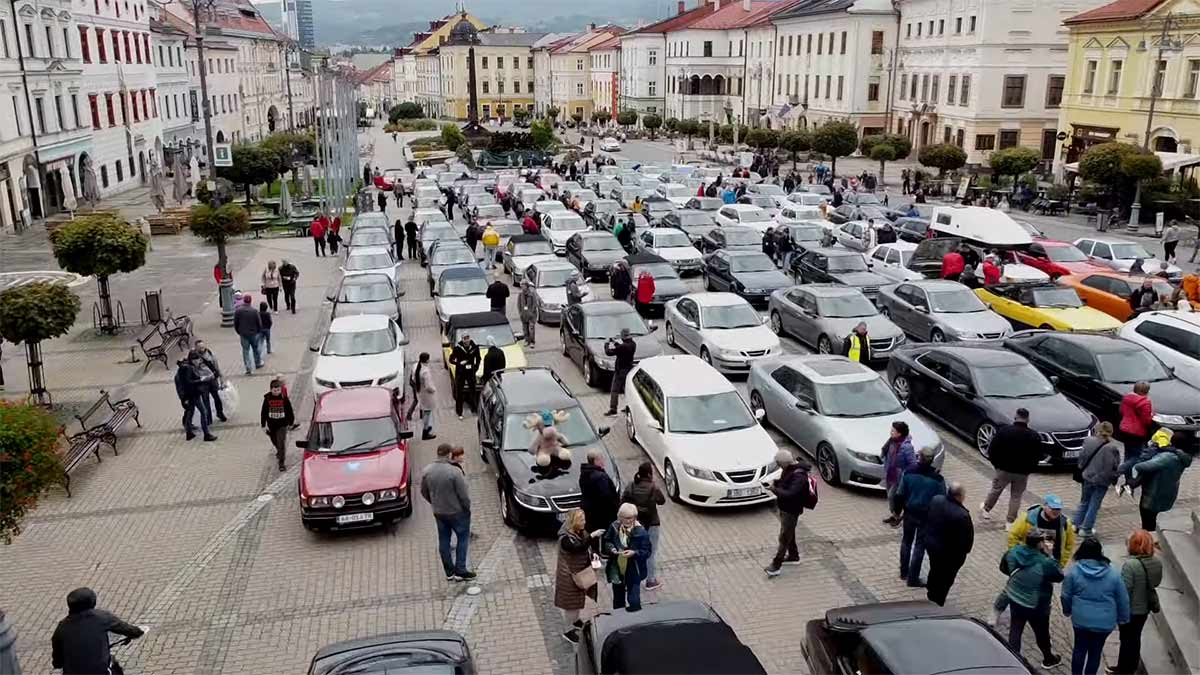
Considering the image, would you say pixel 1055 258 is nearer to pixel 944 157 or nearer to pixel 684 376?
pixel 684 376

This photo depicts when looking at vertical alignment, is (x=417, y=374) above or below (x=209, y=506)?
above

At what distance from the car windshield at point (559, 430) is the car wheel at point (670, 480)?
3.76 feet

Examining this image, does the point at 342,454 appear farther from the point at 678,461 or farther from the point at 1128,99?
the point at 1128,99

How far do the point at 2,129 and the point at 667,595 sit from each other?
40861mm

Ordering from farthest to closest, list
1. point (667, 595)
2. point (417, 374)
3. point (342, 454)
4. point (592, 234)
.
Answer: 1. point (592, 234)
2. point (417, 374)
3. point (342, 454)
4. point (667, 595)

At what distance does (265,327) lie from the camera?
19.7 m

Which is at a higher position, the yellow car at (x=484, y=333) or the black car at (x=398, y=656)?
the black car at (x=398, y=656)

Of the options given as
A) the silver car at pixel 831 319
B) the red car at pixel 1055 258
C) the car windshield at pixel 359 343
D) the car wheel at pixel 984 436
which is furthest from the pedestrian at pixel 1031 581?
the red car at pixel 1055 258

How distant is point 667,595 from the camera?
1073cm

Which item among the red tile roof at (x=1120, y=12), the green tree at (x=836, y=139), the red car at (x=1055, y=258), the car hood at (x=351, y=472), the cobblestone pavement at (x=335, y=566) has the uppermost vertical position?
the red tile roof at (x=1120, y=12)

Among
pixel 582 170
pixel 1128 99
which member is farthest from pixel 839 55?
pixel 1128 99

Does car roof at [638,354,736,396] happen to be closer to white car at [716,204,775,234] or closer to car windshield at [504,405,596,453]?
car windshield at [504,405,596,453]

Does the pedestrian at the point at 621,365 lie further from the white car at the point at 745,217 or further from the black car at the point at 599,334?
the white car at the point at 745,217

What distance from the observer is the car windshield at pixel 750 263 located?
81.9 ft
